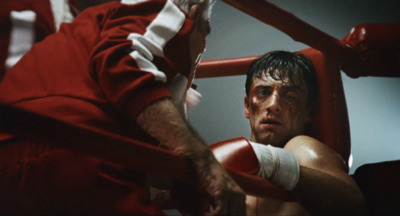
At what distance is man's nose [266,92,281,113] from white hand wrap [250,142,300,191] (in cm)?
46

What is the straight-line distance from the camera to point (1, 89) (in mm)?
758

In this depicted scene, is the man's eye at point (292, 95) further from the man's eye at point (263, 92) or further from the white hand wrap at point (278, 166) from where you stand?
the white hand wrap at point (278, 166)

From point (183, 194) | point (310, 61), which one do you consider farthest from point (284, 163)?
point (310, 61)

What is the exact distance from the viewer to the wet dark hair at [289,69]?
1.49 meters

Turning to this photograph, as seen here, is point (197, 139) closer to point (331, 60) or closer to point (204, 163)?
point (204, 163)

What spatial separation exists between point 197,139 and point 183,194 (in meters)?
0.16

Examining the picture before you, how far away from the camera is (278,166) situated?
921 mm

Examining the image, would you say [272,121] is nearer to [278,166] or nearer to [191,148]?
[278,166]

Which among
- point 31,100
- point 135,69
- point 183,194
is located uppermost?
point 135,69

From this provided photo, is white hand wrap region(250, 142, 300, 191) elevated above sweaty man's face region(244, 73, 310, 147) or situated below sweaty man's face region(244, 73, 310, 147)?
above

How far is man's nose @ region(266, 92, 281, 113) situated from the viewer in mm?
1436

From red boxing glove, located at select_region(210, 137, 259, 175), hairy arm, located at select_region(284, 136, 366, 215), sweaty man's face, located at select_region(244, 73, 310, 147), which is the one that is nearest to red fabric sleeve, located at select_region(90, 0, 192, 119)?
red boxing glove, located at select_region(210, 137, 259, 175)

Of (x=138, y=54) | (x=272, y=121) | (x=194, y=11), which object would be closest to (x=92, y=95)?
(x=138, y=54)

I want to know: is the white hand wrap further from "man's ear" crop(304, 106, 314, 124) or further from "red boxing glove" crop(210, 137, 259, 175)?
"man's ear" crop(304, 106, 314, 124)
